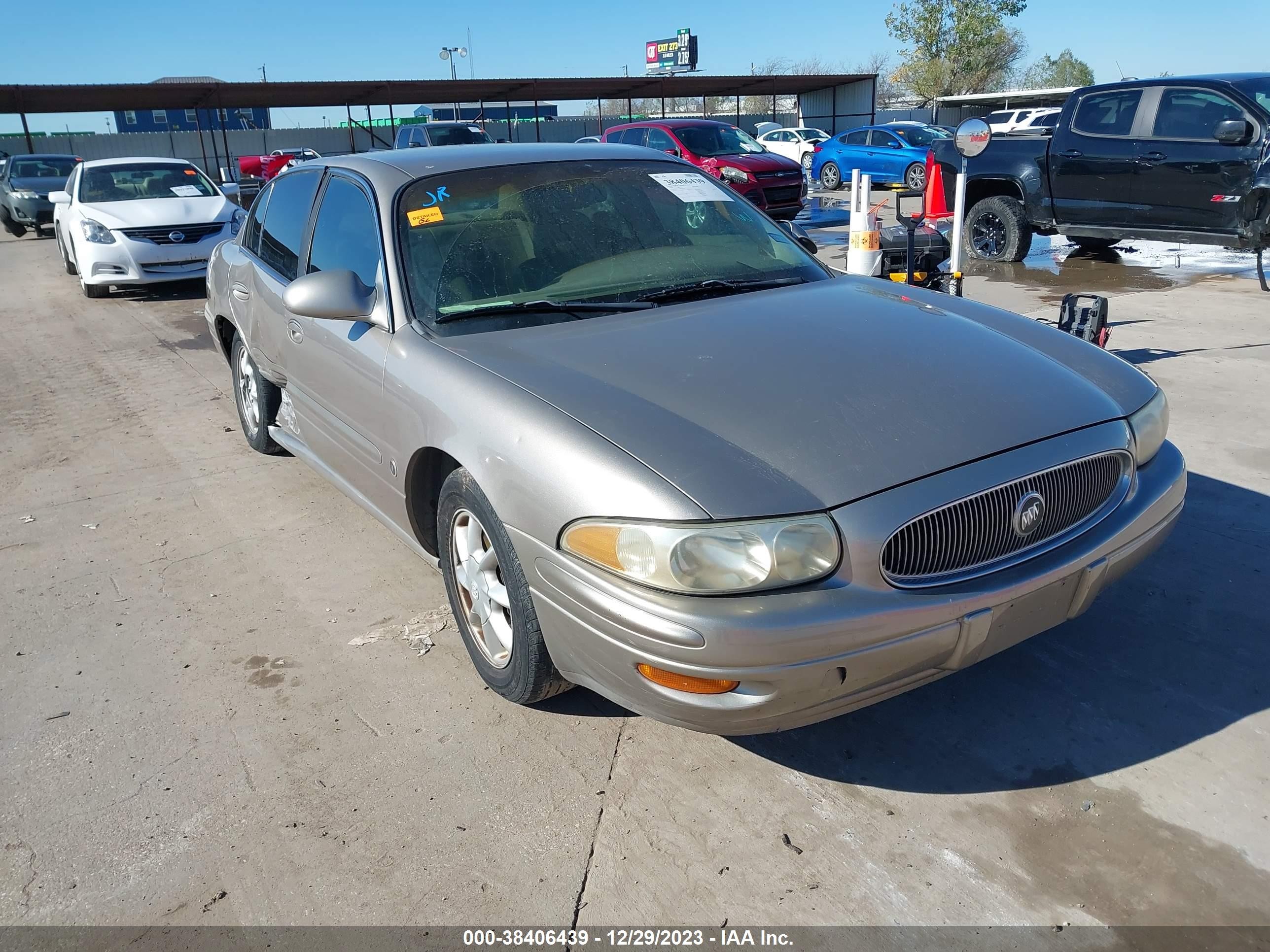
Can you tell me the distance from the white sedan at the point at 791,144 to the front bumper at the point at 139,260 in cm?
1722

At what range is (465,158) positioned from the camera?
3.81 m

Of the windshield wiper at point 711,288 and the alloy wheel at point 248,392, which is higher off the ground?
the windshield wiper at point 711,288

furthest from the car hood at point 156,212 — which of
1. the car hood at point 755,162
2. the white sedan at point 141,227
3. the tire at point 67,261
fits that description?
the car hood at point 755,162

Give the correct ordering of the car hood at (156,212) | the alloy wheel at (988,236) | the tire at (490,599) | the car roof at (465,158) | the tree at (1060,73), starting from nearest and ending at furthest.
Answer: the tire at (490,599) → the car roof at (465,158) → the car hood at (156,212) → the alloy wheel at (988,236) → the tree at (1060,73)

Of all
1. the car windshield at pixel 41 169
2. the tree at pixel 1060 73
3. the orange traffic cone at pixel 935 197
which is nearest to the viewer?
the orange traffic cone at pixel 935 197

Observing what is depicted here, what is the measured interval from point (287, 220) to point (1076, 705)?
151 inches

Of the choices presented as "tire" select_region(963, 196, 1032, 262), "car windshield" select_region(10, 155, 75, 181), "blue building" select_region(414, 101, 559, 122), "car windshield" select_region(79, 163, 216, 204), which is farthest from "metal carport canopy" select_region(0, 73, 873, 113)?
"tire" select_region(963, 196, 1032, 262)

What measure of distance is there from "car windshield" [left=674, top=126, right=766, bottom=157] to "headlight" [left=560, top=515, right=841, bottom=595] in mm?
14954

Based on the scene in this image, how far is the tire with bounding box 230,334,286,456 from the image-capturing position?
4.94 metres

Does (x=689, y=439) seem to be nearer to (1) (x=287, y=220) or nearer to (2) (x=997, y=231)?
(1) (x=287, y=220)

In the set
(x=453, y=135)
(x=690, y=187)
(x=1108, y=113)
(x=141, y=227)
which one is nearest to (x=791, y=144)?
(x=453, y=135)

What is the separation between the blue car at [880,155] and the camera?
20.5 metres

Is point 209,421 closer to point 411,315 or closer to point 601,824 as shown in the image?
point 411,315

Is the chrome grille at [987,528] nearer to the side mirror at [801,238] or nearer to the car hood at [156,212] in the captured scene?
the side mirror at [801,238]
